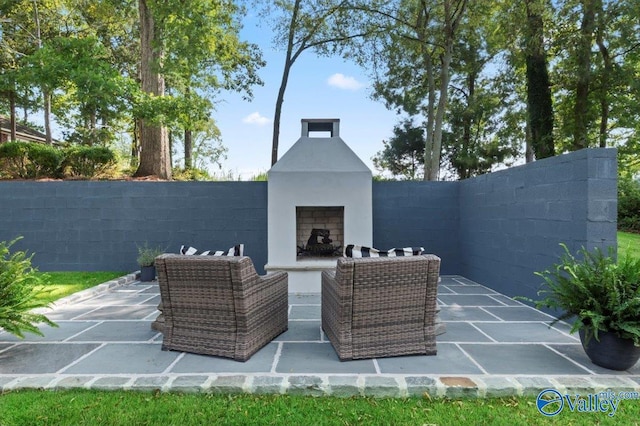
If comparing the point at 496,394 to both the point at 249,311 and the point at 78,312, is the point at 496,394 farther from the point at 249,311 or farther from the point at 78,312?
the point at 78,312

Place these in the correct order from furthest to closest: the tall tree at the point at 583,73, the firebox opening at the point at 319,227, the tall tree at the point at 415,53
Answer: the tall tree at the point at 415,53 < the tall tree at the point at 583,73 < the firebox opening at the point at 319,227

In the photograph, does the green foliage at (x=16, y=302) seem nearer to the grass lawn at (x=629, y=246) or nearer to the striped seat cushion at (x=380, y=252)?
the striped seat cushion at (x=380, y=252)

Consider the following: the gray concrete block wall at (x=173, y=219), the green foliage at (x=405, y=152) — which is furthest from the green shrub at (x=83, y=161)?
the green foliage at (x=405, y=152)

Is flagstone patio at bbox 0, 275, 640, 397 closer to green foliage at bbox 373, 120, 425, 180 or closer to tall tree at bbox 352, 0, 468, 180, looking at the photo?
tall tree at bbox 352, 0, 468, 180

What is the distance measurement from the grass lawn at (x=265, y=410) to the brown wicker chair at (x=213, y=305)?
56 centimetres

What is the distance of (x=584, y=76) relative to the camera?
9.29 metres

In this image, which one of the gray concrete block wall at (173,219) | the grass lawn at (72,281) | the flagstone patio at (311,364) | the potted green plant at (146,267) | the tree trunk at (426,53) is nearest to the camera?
the flagstone patio at (311,364)

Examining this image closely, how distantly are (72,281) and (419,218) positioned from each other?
6.11m

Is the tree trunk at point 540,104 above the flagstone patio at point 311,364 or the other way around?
above

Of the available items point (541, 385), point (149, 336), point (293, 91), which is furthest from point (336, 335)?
point (293, 91)

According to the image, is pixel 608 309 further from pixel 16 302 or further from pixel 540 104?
pixel 540 104

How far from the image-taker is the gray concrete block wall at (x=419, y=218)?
634 cm

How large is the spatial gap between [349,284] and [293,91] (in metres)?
11.3

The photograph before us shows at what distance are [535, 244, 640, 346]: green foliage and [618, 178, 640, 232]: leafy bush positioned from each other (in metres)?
10.4
